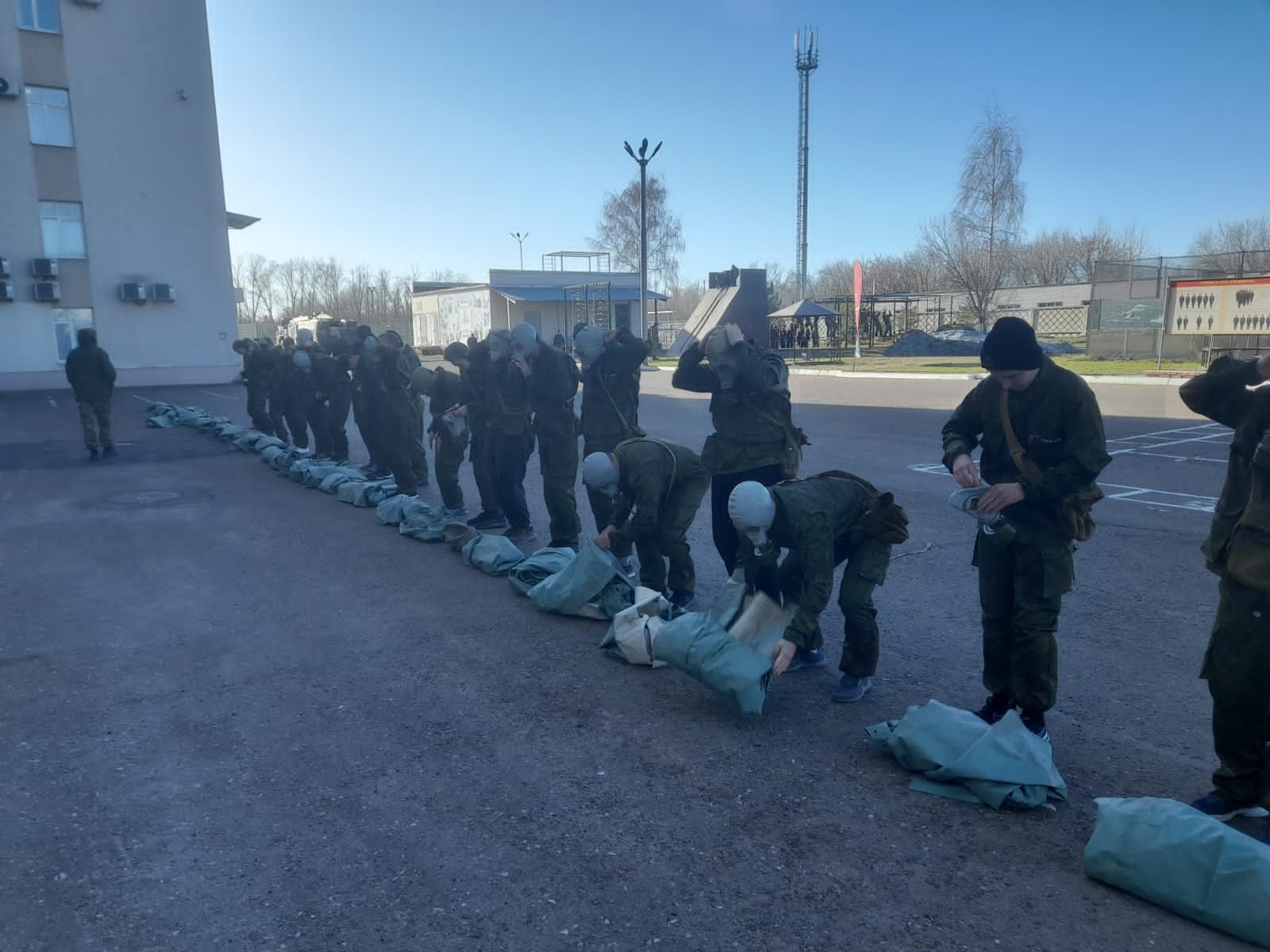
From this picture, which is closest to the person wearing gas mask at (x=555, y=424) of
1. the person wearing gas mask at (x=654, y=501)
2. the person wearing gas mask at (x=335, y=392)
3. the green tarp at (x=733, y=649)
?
the person wearing gas mask at (x=654, y=501)

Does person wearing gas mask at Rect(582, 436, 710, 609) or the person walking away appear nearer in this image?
person wearing gas mask at Rect(582, 436, 710, 609)

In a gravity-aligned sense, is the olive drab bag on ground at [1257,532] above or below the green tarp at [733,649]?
above

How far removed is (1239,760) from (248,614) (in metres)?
5.52

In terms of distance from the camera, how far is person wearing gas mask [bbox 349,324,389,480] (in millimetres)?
9398

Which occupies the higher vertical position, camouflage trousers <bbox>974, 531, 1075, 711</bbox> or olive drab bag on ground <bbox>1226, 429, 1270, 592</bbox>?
olive drab bag on ground <bbox>1226, 429, 1270, 592</bbox>

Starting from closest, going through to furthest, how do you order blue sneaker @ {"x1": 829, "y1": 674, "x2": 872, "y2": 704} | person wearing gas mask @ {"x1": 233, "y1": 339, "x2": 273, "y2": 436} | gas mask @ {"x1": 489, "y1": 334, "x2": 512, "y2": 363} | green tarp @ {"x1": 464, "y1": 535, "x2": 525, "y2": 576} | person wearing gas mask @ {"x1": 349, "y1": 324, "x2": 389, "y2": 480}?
blue sneaker @ {"x1": 829, "y1": 674, "x2": 872, "y2": 704}
green tarp @ {"x1": 464, "y1": 535, "x2": 525, "y2": 576}
gas mask @ {"x1": 489, "y1": 334, "x2": 512, "y2": 363}
person wearing gas mask @ {"x1": 349, "y1": 324, "x2": 389, "y2": 480}
person wearing gas mask @ {"x1": 233, "y1": 339, "x2": 273, "y2": 436}

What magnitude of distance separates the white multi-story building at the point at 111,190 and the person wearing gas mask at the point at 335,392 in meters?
18.8

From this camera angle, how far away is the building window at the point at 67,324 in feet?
83.1

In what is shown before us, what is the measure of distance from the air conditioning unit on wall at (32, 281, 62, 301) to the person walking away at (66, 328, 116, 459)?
586 inches

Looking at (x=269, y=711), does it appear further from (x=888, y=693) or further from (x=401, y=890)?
(x=888, y=693)

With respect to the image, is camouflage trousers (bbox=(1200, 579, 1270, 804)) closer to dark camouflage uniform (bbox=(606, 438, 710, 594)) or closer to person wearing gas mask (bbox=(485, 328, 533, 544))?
dark camouflage uniform (bbox=(606, 438, 710, 594))

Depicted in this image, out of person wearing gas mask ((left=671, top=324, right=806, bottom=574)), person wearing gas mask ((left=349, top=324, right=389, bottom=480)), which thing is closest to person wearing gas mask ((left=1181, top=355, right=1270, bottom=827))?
person wearing gas mask ((left=671, top=324, right=806, bottom=574))

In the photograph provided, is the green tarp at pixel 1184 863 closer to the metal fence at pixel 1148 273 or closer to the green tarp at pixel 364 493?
the green tarp at pixel 364 493

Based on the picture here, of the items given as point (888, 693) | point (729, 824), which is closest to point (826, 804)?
point (729, 824)
